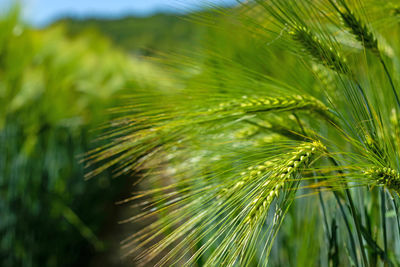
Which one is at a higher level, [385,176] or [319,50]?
[319,50]

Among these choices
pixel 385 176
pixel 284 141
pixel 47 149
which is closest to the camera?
pixel 385 176

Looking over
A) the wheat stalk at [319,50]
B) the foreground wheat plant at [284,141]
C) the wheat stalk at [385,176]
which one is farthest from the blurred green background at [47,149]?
the wheat stalk at [385,176]

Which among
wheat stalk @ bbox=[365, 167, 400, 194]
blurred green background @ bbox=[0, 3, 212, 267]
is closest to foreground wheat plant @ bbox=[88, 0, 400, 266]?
wheat stalk @ bbox=[365, 167, 400, 194]

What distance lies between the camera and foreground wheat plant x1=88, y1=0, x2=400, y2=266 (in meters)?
0.54

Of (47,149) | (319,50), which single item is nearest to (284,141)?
(319,50)

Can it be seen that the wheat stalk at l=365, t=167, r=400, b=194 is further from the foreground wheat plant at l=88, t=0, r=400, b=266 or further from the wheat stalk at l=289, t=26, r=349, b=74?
the wheat stalk at l=289, t=26, r=349, b=74

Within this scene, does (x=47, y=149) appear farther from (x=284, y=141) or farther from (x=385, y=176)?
(x=385, y=176)

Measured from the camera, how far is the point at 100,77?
3.19 metres

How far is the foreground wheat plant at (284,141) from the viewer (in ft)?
1.78

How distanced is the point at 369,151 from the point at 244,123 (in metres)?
0.34

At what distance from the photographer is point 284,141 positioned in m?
0.62

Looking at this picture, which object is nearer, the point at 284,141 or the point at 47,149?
the point at 284,141

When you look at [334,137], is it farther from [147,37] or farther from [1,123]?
[147,37]

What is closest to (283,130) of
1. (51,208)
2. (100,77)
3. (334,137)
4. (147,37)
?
(334,137)
